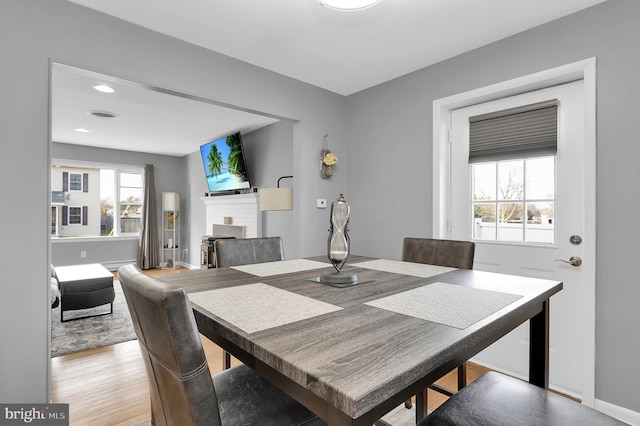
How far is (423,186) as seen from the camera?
286cm

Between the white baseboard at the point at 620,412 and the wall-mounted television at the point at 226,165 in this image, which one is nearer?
the white baseboard at the point at 620,412

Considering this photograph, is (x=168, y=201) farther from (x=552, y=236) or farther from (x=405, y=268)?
(x=552, y=236)

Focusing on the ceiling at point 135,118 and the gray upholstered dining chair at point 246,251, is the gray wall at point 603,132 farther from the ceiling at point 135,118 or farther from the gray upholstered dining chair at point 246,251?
the ceiling at point 135,118

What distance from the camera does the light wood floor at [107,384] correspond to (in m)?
1.93

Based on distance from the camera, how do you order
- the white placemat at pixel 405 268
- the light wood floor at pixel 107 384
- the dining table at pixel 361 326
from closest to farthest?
the dining table at pixel 361 326, the white placemat at pixel 405 268, the light wood floor at pixel 107 384

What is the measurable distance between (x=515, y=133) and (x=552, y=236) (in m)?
0.76

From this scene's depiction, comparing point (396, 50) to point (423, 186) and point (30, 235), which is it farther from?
point (30, 235)

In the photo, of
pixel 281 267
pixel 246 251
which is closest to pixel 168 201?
pixel 246 251

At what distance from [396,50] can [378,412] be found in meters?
2.57

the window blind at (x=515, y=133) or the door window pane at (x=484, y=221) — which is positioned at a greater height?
the window blind at (x=515, y=133)

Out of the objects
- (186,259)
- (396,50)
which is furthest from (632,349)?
(186,259)

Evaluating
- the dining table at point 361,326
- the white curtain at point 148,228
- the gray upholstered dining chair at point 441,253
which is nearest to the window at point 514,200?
the gray upholstered dining chair at point 441,253

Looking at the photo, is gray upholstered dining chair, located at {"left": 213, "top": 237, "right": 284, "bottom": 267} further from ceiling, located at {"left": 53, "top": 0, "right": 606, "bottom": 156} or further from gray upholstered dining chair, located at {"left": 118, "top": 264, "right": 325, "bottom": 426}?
ceiling, located at {"left": 53, "top": 0, "right": 606, "bottom": 156}

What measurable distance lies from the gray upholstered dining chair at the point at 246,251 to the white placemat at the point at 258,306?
0.70 m
